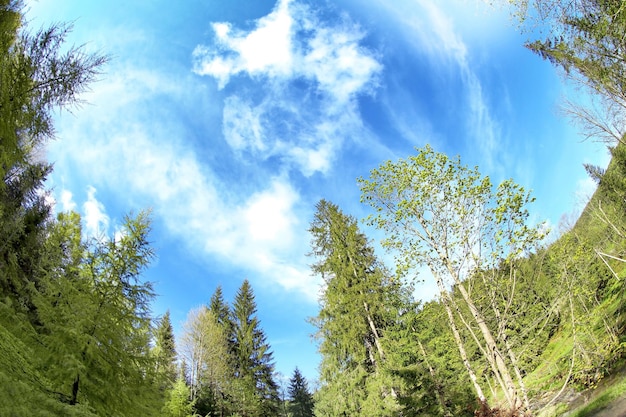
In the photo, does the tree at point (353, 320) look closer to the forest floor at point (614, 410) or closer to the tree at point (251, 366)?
the forest floor at point (614, 410)

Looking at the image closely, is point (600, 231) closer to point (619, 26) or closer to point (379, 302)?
point (379, 302)

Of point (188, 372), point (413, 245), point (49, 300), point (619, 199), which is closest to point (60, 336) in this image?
point (49, 300)

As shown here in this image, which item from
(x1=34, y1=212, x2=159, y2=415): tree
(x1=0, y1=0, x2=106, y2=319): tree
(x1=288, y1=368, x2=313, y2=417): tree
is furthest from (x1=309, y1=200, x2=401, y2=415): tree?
(x1=288, y1=368, x2=313, y2=417): tree

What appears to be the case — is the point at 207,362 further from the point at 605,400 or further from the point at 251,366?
the point at 605,400

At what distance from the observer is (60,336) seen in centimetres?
619

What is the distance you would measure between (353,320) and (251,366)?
1831cm

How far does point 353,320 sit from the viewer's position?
1741 cm

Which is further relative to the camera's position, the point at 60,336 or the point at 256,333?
the point at 256,333

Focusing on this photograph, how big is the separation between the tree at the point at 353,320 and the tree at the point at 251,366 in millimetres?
12377

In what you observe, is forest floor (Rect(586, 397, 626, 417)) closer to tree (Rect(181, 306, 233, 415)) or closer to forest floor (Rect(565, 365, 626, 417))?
forest floor (Rect(565, 365, 626, 417))

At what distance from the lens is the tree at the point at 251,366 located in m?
26.7

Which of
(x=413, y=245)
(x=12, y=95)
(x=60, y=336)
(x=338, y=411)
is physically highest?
(x=12, y=95)

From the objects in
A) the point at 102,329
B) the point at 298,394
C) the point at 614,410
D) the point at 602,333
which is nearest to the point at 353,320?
the point at 614,410

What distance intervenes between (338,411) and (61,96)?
1706 centimetres
